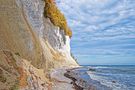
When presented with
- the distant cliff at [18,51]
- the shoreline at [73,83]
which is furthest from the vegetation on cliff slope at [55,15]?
the distant cliff at [18,51]

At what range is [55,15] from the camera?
5362 cm

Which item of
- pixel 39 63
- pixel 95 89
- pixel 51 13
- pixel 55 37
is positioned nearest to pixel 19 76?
pixel 39 63

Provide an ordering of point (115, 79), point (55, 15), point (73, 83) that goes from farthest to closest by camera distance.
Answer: point (55, 15)
point (115, 79)
point (73, 83)

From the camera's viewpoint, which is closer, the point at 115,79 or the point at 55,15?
the point at 115,79

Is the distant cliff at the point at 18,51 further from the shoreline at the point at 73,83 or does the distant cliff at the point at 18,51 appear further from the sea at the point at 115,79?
the sea at the point at 115,79

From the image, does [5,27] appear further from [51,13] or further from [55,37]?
[55,37]

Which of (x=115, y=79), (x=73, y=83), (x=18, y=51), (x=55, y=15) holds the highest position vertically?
(x=55, y=15)

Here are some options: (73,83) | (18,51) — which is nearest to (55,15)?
(73,83)

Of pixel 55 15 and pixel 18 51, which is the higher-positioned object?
pixel 55 15

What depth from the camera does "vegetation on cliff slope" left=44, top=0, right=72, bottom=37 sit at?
45263mm

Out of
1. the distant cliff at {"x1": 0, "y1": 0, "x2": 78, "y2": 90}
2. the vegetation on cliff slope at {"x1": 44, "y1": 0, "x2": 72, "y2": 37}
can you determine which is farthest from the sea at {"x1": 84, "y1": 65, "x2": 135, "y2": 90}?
the vegetation on cliff slope at {"x1": 44, "y1": 0, "x2": 72, "y2": 37}

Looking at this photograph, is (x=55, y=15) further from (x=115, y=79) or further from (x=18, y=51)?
(x=18, y=51)

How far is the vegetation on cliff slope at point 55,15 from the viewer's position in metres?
45.3

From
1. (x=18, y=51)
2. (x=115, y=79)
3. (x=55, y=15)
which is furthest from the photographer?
(x=55, y=15)
